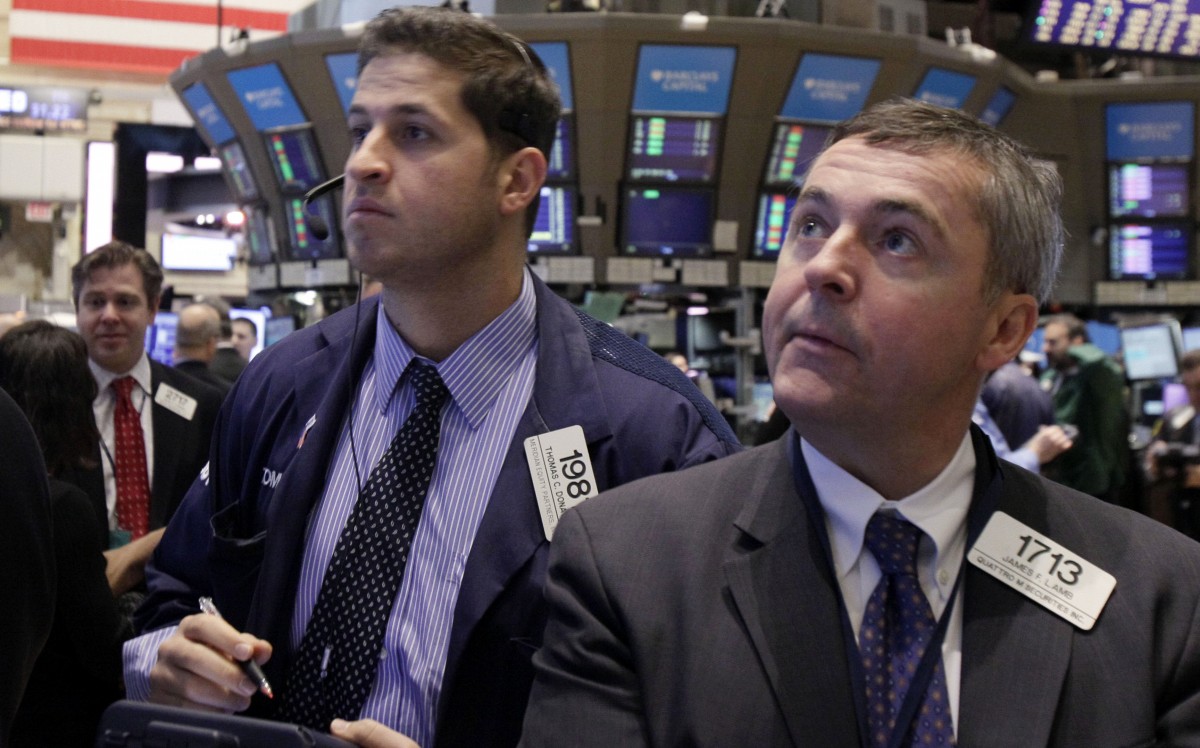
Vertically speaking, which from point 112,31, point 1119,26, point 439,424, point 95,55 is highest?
point 112,31

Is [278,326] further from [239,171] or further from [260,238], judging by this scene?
[239,171]

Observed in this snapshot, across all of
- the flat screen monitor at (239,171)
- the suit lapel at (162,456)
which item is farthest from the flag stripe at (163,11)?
the suit lapel at (162,456)

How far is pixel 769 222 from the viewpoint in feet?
29.2

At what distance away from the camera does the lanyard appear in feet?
4.25

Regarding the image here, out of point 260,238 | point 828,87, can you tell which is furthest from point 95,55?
point 828,87

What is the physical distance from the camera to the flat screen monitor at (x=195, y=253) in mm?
15133

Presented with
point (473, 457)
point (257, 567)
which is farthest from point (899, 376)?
point (257, 567)

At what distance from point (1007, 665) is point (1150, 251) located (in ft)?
33.1

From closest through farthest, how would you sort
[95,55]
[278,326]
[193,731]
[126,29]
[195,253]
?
1. [193,731]
2. [278,326]
3. [95,55]
4. [126,29]
5. [195,253]

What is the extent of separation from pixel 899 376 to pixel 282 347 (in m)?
0.99

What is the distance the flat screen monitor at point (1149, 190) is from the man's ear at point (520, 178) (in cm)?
954

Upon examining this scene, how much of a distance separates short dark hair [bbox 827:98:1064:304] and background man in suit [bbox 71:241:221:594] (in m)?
2.62

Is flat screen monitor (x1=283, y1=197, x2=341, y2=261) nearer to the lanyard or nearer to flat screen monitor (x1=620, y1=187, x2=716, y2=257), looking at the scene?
flat screen monitor (x1=620, y1=187, x2=716, y2=257)

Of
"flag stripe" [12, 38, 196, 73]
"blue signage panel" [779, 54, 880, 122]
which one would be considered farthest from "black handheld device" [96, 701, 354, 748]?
"flag stripe" [12, 38, 196, 73]
